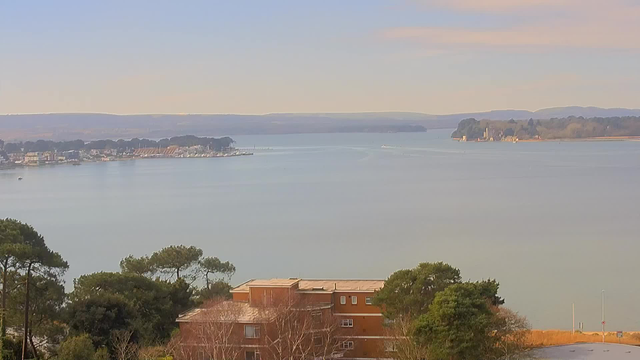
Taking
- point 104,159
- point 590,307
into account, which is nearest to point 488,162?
point 104,159

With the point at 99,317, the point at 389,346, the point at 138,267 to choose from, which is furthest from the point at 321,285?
the point at 138,267

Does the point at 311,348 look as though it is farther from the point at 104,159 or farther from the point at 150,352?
the point at 104,159

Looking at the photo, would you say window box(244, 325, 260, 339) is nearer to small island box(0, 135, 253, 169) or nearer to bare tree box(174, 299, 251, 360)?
bare tree box(174, 299, 251, 360)

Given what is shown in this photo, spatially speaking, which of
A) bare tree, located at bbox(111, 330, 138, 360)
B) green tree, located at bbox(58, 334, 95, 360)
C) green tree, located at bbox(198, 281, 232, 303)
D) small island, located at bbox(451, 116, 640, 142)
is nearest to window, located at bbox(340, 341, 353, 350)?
green tree, located at bbox(198, 281, 232, 303)

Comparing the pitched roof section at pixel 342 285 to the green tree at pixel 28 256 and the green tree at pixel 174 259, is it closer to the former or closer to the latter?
the green tree at pixel 174 259

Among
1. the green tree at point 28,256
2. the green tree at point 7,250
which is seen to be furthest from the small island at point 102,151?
the green tree at point 7,250

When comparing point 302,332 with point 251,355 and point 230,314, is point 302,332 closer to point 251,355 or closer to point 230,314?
point 251,355
